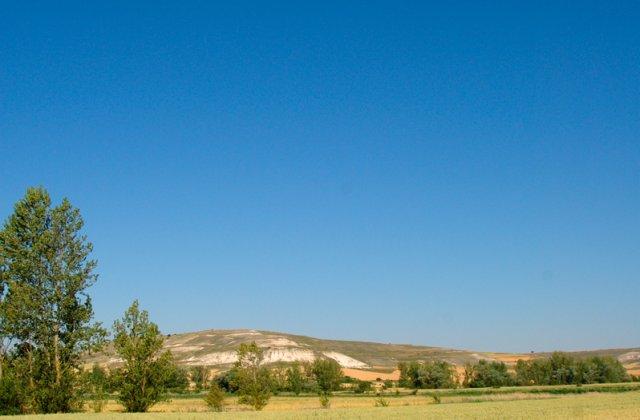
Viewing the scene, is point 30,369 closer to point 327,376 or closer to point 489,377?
point 327,376

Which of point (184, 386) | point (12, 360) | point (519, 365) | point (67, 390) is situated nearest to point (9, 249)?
point (12, 360)

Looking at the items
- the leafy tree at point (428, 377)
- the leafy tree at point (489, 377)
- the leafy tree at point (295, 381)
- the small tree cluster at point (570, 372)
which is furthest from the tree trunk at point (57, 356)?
the small tree cluster at point (570, 372)

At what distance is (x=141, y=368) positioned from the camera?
51594 mm

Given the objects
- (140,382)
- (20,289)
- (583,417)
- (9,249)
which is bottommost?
(583,417)

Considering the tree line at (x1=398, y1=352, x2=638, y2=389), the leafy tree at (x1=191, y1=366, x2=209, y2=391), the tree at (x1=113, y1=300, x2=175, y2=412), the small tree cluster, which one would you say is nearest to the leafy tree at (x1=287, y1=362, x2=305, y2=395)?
the tree line at (x1=398, y1=352, x2=638, y2=389)

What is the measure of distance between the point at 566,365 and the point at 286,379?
64.8 m

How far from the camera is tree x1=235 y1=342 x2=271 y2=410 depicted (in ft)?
211

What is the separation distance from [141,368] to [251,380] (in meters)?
16.1

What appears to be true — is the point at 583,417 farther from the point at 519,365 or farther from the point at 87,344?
the point at 519,365

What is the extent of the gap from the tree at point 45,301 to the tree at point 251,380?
56.6 ft

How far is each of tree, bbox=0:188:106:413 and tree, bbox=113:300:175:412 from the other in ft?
9.45

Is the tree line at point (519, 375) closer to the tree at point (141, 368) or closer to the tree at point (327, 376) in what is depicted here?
the tree at point (327, 376)

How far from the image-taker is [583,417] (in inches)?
1623

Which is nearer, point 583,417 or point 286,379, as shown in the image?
point 583,417
